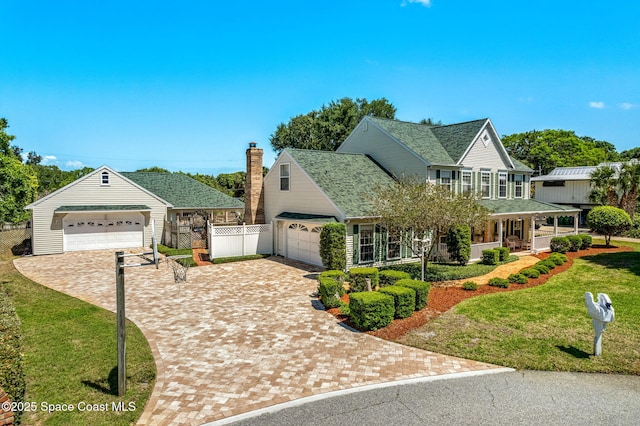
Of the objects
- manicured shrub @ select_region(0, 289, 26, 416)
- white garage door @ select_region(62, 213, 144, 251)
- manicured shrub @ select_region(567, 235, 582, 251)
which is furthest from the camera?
white garage door @ select_region(62, 213, 144, 251)

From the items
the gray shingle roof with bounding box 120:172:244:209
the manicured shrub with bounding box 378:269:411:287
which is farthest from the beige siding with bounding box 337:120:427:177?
the gray shingle roof with bounding box 120:172:244:209

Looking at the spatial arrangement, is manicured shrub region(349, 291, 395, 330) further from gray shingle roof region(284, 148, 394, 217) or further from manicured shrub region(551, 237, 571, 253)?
manicured shrub region(551, 237, 571, 253)

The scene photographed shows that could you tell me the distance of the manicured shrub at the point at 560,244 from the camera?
24.4 metres

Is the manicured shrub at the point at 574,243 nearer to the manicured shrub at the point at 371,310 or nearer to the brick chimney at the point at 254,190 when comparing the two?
the manicured shrub at the point at 371,310

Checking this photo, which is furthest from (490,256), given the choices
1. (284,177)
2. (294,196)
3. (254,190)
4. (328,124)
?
(328,124)

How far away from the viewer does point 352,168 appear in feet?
79.4

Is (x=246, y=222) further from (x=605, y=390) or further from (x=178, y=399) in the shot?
(x=605, y=390)

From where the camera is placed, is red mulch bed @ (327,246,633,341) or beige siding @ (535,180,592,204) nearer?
red mulch bed @ (327,246,633,341)

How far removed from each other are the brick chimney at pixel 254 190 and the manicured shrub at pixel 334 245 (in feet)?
27.5

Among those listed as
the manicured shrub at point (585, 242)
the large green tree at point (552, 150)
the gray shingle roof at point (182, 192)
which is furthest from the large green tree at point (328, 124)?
the large green tree at point (552, 150)

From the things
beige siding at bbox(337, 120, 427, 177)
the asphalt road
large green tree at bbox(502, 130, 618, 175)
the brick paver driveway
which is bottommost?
the asphalt road

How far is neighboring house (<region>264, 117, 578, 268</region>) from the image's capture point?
20.6 metres

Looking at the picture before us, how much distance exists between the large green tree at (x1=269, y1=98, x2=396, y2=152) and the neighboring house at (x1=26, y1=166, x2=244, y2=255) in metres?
19.7

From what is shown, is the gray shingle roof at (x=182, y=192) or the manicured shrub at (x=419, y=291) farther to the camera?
the gray shingle roof at (x=182, y=192)
